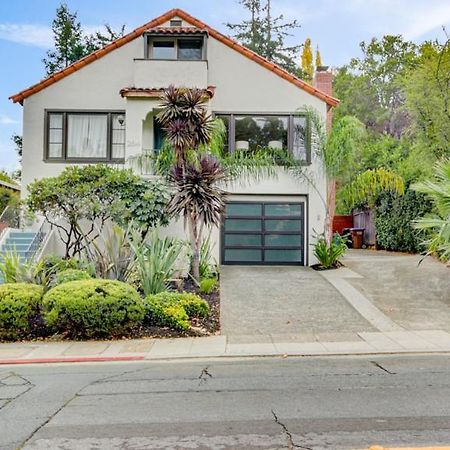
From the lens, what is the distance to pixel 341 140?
1722 centimetres

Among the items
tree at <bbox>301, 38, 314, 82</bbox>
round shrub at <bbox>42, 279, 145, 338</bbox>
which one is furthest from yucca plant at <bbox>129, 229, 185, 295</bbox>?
tree at <bbox>301, 38, 314, 82</bbox>

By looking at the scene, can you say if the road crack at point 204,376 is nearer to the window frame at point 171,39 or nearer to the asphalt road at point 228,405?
the asphalt road at point 228,405

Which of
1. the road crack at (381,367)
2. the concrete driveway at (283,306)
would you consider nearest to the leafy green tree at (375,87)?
the concrete driveway at (283,306)

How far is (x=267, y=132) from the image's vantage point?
18938 mm

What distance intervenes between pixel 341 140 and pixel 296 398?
12.6m

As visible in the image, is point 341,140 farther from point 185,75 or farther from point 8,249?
point 8,249

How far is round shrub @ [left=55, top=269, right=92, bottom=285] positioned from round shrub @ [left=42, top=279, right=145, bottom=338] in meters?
1.24

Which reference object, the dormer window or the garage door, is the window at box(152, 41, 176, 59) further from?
the garage door

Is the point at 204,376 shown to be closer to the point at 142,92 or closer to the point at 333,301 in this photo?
the point at 333,301

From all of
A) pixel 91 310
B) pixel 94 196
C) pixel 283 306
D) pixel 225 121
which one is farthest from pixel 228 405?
pixel 225 121

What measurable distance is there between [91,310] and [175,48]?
1242 centimetres

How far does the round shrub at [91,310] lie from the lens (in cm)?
1005

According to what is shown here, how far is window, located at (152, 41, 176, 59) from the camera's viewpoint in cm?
1919

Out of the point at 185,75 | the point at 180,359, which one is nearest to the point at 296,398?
the point at 180,359
